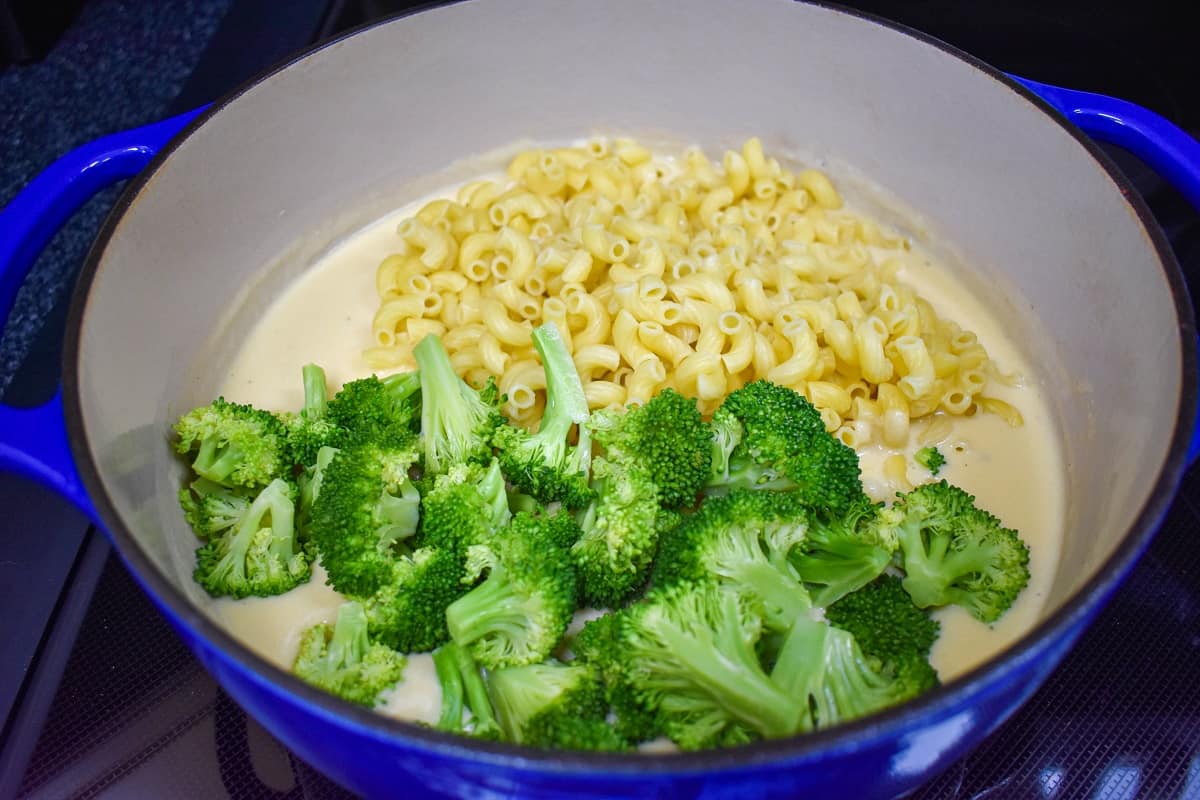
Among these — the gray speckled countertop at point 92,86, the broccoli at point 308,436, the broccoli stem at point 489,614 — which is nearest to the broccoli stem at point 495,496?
the broccoli stem at point 489,614

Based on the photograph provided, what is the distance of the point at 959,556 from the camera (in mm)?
1267

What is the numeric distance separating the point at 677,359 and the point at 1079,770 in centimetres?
71

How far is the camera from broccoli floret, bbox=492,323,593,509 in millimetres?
1326

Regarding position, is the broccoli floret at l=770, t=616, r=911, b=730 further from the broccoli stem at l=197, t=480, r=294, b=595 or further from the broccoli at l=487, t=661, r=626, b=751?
the broccoli stem at l=197, t=480, r=294, b=595

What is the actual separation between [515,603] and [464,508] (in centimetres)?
14

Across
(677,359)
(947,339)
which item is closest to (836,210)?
(947,339)

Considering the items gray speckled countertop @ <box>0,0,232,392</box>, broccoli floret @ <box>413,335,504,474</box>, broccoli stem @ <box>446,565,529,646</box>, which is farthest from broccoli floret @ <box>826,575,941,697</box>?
gray speckled countertop @ <box>0,0,232,392</box>

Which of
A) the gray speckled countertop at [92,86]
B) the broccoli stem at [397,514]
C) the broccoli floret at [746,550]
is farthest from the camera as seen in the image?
the gray speckled countertop at [92,86]

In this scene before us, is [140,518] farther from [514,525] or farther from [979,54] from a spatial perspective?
[979,54]

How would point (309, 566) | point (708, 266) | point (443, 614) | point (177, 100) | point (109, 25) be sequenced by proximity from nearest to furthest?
point (443, 614), point (309, 566), point (708, 266), point (177, 100), point (109, 25)

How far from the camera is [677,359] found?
1.50m

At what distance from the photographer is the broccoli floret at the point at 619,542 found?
3.98 ft

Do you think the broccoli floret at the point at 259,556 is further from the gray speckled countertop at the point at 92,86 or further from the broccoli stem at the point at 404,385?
the gray speckled countertop at the point at 92,86

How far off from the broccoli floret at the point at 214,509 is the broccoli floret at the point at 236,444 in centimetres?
2
